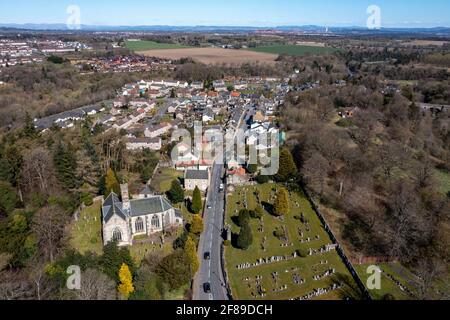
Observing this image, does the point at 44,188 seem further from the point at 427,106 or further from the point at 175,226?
the point at 427,106

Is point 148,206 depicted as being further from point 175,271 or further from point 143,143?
point 143,143

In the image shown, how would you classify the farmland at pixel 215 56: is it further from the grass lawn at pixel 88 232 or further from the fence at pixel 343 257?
the fence at pixel 343 257

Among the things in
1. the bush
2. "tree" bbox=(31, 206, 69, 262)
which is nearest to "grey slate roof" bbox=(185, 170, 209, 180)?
"tree" bbox=(31, 206, 69, 262)

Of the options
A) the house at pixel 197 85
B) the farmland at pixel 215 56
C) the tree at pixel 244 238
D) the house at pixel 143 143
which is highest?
the farmland at pixel 215 56

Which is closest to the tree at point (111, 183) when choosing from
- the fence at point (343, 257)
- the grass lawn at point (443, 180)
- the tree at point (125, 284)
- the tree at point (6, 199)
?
the tree at point (6, 199)

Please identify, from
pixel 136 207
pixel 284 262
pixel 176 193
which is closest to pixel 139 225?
pixel 136 207

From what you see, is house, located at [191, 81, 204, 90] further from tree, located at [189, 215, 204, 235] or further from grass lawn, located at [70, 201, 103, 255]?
tree, located at [189, 215, 204, 235]
